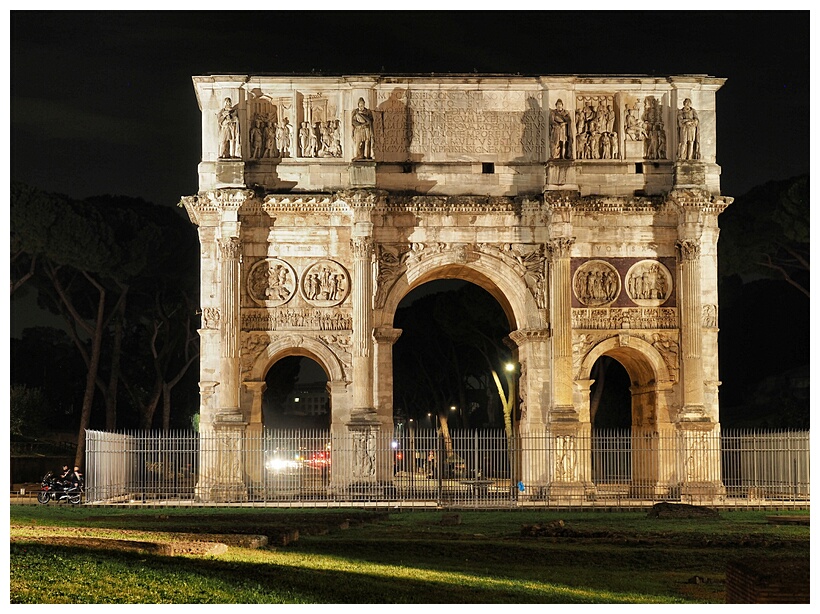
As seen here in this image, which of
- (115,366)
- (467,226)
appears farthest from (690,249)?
(115,366)

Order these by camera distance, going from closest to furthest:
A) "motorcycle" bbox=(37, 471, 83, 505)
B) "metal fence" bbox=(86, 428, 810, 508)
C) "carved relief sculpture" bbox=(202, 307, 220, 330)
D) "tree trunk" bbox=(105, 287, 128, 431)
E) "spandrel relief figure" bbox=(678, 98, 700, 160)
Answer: "metal fence" bbox=(86, 428, 810, 508), "motorcycle" bbox=(37, 471, 83, 505), "carved relief sculpture" bbox=(202, 307, 220, 330), "spandrel relief figure" bbox=(678, 98, 700, 160), "tree trunk" bbox=(105, 287, 128, 431)

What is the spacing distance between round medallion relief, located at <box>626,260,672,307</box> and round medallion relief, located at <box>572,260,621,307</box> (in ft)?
1.23

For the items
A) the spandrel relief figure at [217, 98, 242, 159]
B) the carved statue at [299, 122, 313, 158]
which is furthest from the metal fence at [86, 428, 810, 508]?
the carved statue at [299, 122, 313, 158]

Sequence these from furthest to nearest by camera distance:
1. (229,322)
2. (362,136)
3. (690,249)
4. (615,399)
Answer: (615,399), (690,249), (362,136), (229,322)

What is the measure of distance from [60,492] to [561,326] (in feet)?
43.3

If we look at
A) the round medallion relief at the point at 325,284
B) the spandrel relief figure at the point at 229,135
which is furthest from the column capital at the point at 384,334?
the spandrel relief figure at the point at 229,135

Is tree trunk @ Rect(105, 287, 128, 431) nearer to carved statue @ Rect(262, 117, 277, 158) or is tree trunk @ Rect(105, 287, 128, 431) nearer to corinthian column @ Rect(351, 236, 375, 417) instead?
carved statue @ Rect(262, 117, 277, 158)

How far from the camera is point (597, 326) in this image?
34062mm

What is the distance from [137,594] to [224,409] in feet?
63.1

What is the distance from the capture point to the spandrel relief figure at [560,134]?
33.8 m

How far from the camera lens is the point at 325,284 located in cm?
3400

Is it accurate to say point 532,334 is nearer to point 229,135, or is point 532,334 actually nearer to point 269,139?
point 269,139

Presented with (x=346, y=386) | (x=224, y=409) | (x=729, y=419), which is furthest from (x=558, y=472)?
(x=729, y=419)

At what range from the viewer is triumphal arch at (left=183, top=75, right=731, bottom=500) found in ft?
109
